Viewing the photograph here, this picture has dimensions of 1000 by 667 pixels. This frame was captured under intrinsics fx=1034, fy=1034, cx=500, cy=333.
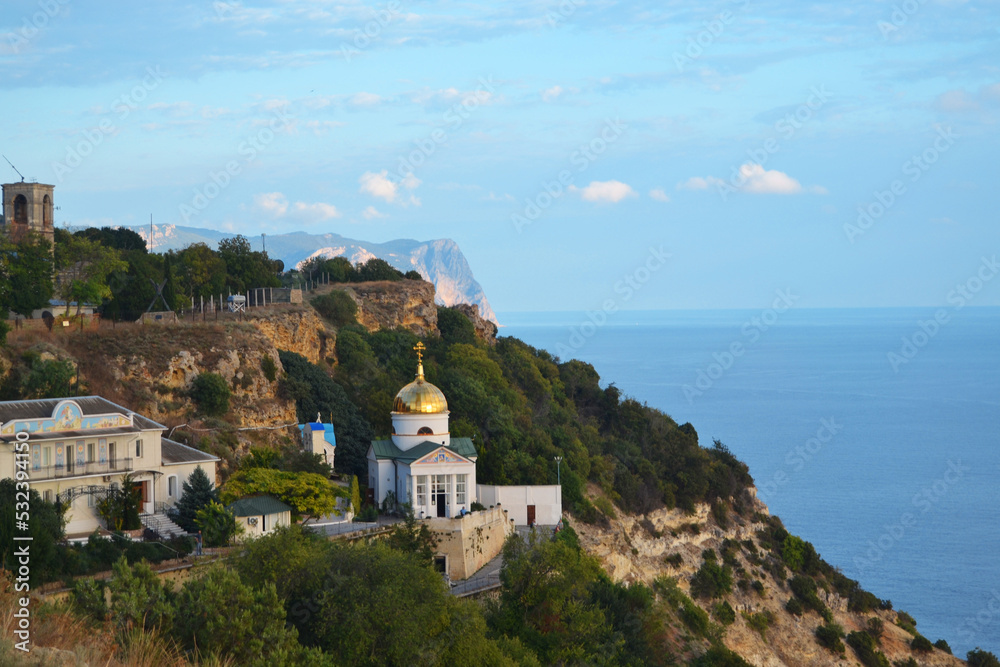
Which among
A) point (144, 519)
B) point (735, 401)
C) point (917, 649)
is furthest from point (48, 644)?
point (735, 401)

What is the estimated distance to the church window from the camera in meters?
42.2

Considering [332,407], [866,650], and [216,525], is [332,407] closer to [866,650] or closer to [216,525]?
[216,525]

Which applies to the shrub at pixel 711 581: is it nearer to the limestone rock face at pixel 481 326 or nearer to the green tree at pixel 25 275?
the limestone rock face at pixel 481 326

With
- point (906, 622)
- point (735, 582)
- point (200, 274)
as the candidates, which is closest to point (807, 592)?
point (735, 582)

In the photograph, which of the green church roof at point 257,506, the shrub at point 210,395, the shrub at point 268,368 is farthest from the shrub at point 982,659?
the shrub at point 210,395

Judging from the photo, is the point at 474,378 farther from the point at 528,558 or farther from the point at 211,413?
the point at 528,558

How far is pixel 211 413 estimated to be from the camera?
45188 millimetres

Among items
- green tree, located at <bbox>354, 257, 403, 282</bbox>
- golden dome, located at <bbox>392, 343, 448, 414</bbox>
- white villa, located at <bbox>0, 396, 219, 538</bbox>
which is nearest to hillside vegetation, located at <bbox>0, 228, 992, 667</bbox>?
white villa, located at <bbox>0, 396, 219, 538</bbox>

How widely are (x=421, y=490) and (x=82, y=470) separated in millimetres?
13383

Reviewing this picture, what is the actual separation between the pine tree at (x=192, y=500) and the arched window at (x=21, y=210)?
86.5ft

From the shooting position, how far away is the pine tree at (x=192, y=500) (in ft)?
116

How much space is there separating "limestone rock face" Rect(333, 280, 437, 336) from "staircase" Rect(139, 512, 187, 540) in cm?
3392

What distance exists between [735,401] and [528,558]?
103 meters

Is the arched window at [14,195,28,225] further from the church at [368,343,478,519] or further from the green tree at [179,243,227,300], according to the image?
the church at [368,343,478,519]
